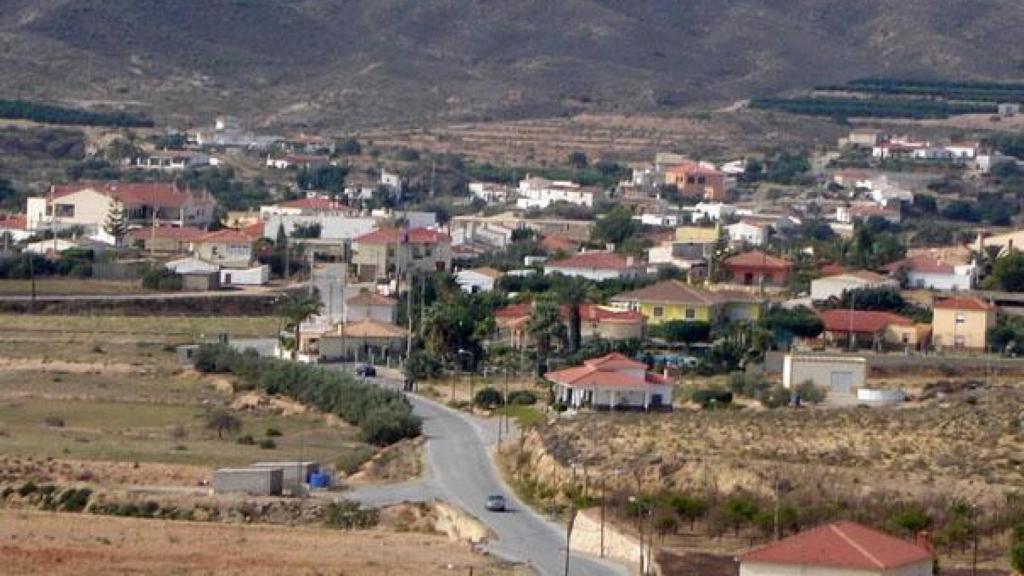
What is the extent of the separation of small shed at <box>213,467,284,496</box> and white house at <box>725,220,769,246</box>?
45.3 metres

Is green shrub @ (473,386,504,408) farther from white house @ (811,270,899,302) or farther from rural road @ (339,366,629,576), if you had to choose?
white house @ (811,270,899,302)

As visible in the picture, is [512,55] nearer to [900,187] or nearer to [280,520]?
[900,187]

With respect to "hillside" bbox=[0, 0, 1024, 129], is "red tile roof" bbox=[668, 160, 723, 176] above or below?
below

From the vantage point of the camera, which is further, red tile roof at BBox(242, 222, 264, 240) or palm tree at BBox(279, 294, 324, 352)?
red tile roof at BBox(242, 222, 264, 240)

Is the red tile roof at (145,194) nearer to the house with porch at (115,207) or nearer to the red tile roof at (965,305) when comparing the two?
the house with porch at (115,207)

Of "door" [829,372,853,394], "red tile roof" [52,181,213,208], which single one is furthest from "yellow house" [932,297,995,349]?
"red tile roof" [52,181,213,208]

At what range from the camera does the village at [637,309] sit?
47312 mm

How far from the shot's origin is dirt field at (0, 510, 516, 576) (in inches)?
1704

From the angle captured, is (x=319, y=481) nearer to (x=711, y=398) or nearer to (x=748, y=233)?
(x=711, y=398)

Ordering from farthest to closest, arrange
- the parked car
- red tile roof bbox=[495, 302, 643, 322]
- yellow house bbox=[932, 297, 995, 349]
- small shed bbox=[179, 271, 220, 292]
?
1. small shed bbox=[179, 271, 220, 292]
2. red tile roof bbox=[495, 302, 643, 322]
3. yellow house bbox=[932, 297, 995, 349]
4. the parked car

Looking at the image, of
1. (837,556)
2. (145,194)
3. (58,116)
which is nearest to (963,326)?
(837,556)

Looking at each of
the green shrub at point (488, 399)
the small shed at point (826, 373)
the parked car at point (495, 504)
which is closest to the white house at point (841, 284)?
the small shed at point (826, 373)

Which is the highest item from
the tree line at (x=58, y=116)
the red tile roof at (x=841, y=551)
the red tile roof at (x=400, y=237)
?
the tree line at (x=58, y=116)

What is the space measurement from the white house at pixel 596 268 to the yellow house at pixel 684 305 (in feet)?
23.3
